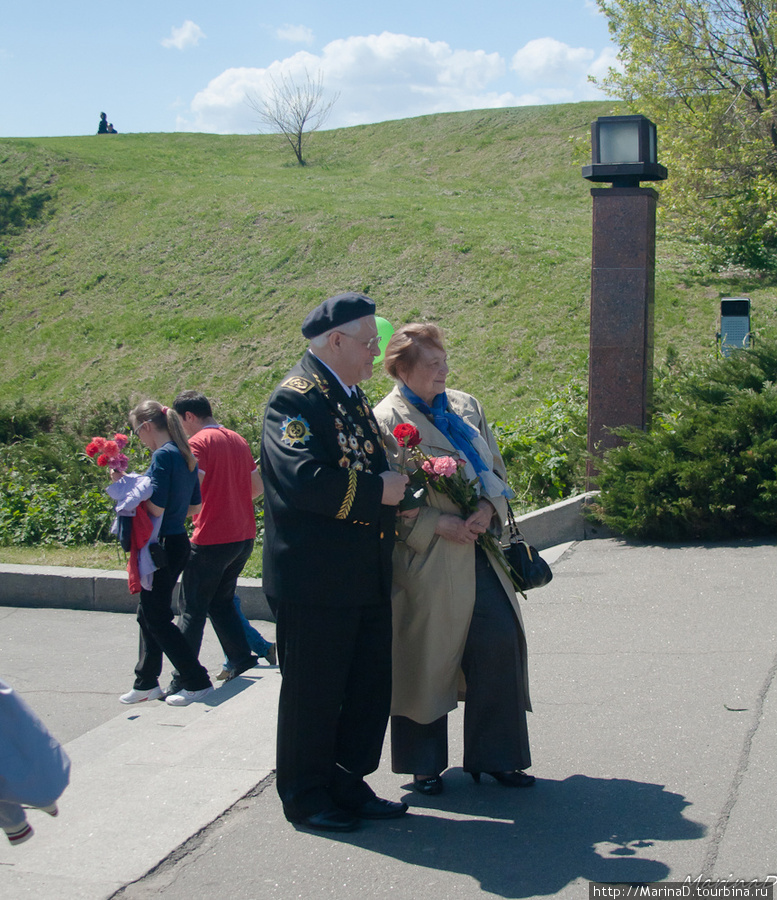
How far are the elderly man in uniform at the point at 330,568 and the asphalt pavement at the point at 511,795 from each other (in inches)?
9.5

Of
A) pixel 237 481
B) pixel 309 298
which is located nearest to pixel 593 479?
pixel 237 481

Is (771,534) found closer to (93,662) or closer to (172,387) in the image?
(93,662)

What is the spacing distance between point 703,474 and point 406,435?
172 inches

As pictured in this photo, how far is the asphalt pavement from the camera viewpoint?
123 inches

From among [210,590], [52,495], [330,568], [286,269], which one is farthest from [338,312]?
[286,269]

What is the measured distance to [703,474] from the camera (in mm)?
7270

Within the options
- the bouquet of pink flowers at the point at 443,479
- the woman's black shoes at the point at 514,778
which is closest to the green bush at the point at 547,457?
the bouquet of pink flowers at the point at 443,479

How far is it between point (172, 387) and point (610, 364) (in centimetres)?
1557

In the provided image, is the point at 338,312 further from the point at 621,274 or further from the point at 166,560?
the point at 621,274

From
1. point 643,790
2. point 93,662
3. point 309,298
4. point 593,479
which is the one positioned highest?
point 309,298

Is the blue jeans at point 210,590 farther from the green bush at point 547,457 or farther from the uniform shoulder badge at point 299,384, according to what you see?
the green bush at point 547,457

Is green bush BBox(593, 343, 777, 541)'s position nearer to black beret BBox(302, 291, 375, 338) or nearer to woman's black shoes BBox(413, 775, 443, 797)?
woman's black shoes BBox(413, 775, 443, 797)

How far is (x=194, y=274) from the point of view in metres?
28.7

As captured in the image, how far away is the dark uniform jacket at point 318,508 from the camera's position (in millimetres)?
3256
